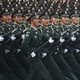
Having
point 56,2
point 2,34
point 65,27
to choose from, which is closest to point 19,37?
point 2,34

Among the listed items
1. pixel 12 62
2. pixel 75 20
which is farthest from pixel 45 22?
pixel 12 62

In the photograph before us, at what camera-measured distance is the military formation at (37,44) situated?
22.9 feet

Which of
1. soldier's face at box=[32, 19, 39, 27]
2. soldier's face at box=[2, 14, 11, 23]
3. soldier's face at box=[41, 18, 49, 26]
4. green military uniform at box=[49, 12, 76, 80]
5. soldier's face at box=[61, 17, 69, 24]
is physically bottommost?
green military uniform at box=[49, 12, 76, 80]

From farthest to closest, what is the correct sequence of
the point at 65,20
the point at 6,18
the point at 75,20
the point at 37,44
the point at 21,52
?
the point at 75,20 → the point at 65,20 → the point at 6,18 → the point at 21,52 → the point at 37,44

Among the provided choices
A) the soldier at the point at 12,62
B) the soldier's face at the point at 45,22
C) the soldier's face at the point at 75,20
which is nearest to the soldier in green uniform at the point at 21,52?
the soldier at the point at 12,62

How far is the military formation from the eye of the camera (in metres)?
6.99

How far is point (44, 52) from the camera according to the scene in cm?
721

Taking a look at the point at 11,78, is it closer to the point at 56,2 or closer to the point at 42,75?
the point at 42,75

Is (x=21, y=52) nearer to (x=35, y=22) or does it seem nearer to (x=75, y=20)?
(x=35, y=22)

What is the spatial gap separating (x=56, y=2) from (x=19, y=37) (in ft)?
12.7

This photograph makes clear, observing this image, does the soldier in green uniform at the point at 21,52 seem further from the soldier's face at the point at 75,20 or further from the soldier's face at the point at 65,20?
the soldier's face at the point at 75,20

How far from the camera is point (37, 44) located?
7.18 meters

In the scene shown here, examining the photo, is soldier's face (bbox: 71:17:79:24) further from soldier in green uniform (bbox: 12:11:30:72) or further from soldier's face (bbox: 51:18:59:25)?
soldier in green uniform (bbox: 12:11:30:72)

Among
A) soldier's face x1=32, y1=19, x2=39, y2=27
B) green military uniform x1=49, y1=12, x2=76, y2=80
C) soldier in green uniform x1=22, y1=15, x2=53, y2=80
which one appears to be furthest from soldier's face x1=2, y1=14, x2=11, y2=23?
green military uniform x1=49, y1=12, x2=76, y2=80
